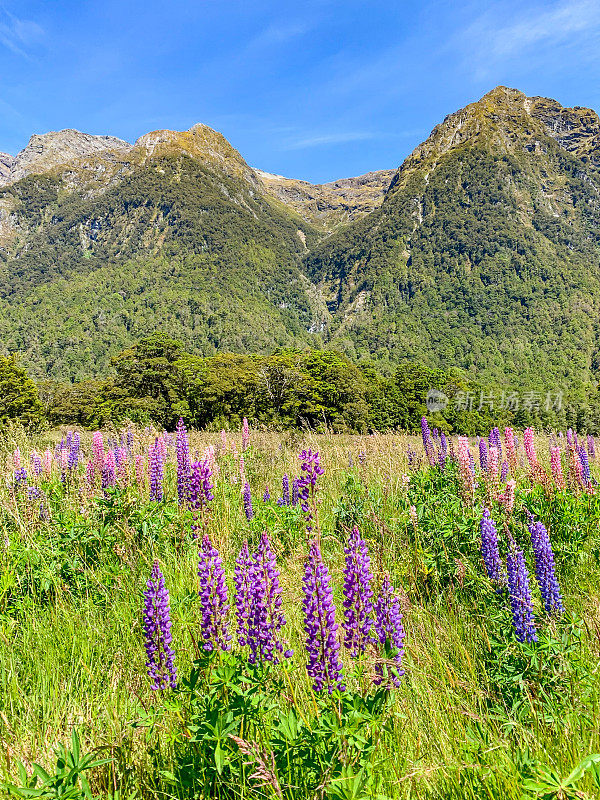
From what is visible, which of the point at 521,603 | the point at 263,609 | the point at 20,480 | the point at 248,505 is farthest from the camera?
the point at 20,480

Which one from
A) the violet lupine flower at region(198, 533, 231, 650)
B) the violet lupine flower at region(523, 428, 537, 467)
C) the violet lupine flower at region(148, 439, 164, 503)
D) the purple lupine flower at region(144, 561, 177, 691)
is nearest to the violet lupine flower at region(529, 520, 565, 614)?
the violet lupine flower at region(198, 533, 231, 650)

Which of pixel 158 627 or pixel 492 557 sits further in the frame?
pixel 492 557

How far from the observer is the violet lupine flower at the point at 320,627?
1.71 m

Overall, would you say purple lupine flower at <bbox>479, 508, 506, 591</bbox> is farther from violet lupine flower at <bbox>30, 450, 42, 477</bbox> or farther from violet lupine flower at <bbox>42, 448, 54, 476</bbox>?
violet lupine flower at <bbox>42, 448, 54, 476</bbox>

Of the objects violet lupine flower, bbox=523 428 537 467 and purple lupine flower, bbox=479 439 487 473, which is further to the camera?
violet lupine flower, bbox=523 428 537 467

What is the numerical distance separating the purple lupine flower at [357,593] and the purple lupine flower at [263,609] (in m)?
0.32

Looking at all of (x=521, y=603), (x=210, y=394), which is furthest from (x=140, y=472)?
(x=210, y=394)

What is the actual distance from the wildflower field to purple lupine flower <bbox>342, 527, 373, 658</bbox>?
→ 1 cm

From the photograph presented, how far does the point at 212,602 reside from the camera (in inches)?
72.7

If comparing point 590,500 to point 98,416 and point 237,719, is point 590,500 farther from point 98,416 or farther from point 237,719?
point 98,416

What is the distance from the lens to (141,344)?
3581 centimetres

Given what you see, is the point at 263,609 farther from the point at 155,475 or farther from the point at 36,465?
the point at 36,465

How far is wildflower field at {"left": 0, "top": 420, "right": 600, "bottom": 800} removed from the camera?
1513mm

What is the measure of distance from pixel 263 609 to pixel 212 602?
9.7 inches
